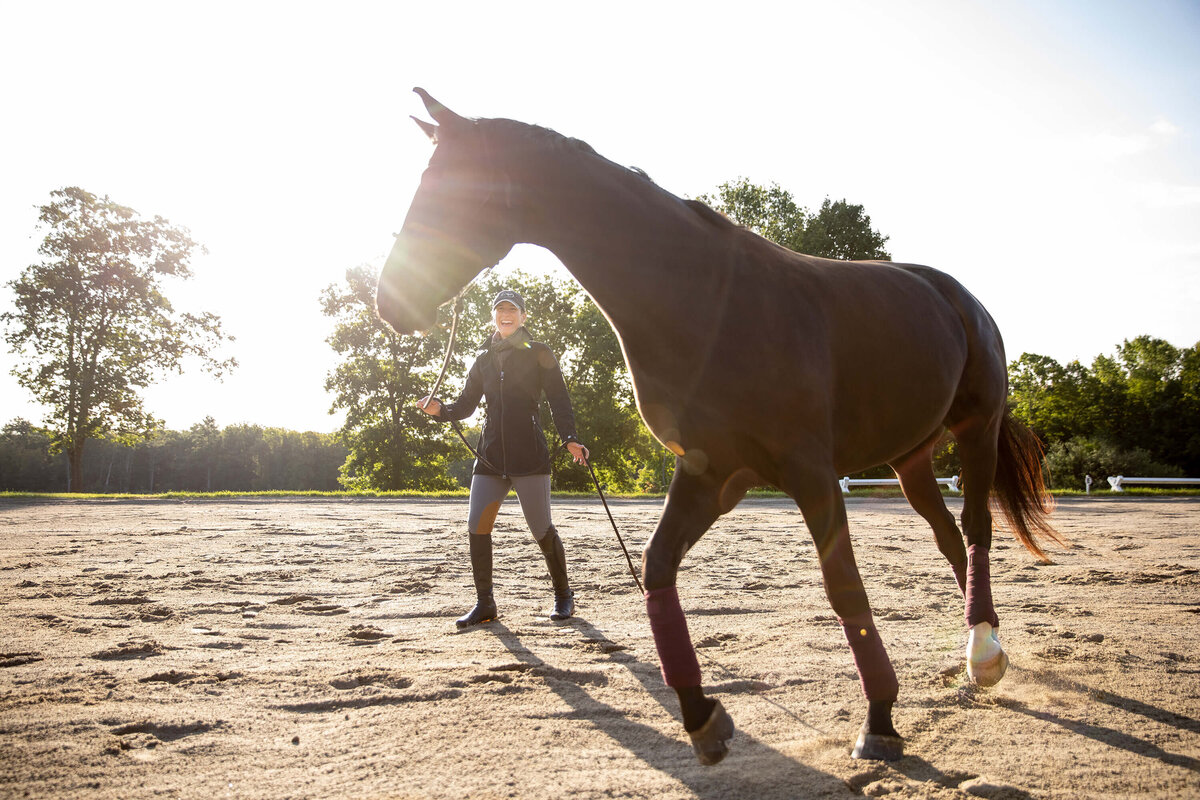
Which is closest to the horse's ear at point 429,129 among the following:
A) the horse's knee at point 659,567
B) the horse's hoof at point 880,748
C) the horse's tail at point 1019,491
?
the horse's knee at point 659,567

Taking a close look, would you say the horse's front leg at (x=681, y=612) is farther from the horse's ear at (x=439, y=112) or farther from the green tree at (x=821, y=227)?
the green tree at (x=821, y=227)

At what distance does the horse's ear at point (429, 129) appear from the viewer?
2.84 meters

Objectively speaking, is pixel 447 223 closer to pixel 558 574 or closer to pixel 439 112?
pixel 439 112

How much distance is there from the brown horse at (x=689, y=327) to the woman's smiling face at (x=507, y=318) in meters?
2.94

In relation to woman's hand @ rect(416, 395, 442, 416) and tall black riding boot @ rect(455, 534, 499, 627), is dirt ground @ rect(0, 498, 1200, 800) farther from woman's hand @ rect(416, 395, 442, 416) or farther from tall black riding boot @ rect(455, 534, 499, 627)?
woman's hand @ rect(416, 395, 442, 416)

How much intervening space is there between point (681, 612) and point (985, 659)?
5.75ft

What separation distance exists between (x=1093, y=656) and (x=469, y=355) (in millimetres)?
41485

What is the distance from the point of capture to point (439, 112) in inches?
110

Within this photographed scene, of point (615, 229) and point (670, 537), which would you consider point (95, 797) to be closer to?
point (670, 537)

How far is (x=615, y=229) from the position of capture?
9.11 ft

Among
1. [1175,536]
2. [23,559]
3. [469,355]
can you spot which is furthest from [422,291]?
[469,355]

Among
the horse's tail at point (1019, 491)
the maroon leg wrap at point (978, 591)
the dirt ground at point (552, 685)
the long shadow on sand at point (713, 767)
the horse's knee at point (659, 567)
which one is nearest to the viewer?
the long shadow on sand at point (713, 767)

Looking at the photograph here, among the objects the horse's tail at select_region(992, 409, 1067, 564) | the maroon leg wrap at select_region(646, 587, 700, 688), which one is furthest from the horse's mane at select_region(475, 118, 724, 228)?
the horse's tail at select_region(992, 409, 1067, 564)

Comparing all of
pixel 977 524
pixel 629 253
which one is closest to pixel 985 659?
pixel 977 524
